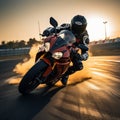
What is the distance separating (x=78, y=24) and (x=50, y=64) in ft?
7.17

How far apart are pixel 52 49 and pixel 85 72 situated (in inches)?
174

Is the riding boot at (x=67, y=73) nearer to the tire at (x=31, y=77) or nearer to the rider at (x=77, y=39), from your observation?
the rider at (x=77, y=39)

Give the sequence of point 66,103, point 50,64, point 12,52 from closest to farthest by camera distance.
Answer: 1. point 66,103
2. point 50,64
3. point 12,52

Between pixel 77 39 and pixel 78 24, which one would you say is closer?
pixel 78 24

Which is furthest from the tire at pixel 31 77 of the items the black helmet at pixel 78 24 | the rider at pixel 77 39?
the black helmet at pixel 78 24

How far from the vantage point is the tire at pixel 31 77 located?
279 inches

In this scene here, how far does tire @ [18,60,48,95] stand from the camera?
7098 mm

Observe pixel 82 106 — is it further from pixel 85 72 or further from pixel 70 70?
pixel 85 72

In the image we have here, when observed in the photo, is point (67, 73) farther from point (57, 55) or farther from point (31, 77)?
point (31, 77)

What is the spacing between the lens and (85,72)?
11.9 m

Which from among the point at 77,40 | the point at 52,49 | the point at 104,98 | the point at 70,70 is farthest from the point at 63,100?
the point at 77,40

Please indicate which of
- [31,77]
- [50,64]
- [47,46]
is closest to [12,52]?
[47,46]

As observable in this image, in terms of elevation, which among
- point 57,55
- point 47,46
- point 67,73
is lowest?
point 67,73

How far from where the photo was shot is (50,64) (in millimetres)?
7570
